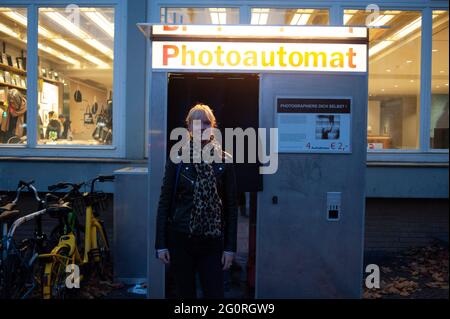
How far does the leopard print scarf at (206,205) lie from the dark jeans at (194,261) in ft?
0.28

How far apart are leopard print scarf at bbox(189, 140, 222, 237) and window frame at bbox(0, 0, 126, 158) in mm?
3981

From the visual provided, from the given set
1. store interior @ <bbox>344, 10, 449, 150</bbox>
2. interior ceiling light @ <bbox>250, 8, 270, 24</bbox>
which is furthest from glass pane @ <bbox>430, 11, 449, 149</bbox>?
interior ceiling light @ <bbox>250, 8, 270, 24</bbox>

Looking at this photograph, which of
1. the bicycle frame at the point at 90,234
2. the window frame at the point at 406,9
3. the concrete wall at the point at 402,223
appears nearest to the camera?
the bicycle frame at the point at 90,234

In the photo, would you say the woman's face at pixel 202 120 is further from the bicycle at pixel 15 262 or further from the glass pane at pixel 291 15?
the glass pane at pixel 291 15

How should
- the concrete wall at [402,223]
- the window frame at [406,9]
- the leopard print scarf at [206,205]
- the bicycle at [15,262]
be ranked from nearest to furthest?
the leopard print scarf at [206,205] < the bicycle at [15,262] < the concrete wall at [402,223] < the window frame at [406,9]

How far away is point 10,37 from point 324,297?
616cm

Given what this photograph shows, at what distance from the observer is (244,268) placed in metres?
6.15

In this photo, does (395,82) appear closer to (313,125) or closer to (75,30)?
(313,125)

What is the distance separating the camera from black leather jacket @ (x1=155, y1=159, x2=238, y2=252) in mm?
3467

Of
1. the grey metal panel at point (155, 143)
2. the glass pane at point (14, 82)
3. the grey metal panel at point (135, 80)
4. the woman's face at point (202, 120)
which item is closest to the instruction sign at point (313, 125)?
the grey metal panel at point (155, 143)

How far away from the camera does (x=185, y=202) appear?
3477 mm

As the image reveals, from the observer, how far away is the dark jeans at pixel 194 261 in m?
3.45

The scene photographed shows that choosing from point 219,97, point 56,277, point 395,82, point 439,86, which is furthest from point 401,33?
point 56,277

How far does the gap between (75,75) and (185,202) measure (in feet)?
15.4
